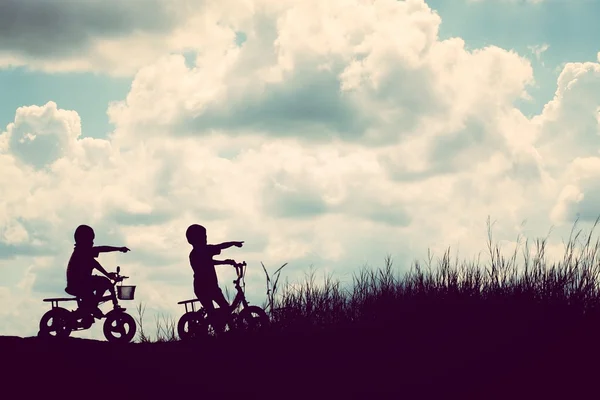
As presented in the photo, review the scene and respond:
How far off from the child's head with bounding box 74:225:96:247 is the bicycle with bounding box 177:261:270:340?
188 cm

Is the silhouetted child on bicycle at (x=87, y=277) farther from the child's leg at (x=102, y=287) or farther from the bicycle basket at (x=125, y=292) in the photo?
the bicycle basket at (x=125, y=292)

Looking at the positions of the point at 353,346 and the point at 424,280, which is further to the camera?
the point at 424,280

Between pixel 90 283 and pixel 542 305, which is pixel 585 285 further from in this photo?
pixel 90 283

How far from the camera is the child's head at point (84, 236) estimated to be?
445 inches

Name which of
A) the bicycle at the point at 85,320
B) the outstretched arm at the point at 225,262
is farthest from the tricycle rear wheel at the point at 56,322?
the outstretched arm at the point at 225,262

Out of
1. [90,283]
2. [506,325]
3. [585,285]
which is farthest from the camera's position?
[90,283]

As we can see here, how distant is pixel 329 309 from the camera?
31.7ft

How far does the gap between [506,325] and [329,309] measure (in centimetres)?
268

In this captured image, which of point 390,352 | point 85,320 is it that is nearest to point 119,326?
point 85,320

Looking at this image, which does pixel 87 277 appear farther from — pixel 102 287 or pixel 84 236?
pixel 84 236

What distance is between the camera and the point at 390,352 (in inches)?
291

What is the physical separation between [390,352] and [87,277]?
5588mm

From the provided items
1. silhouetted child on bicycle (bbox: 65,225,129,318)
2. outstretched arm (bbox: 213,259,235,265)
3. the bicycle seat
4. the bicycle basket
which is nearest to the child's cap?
silhouetted child on bicycle (bbox: 65,225,129,318)

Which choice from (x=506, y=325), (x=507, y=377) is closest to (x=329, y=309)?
(x=506, y=325)
